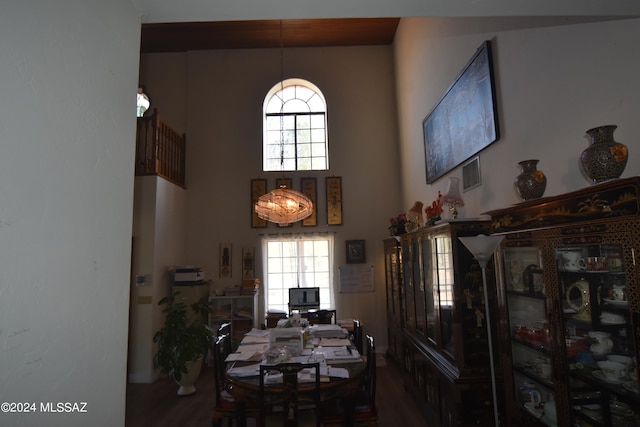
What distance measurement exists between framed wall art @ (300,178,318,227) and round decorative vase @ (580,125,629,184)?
4.85 metres

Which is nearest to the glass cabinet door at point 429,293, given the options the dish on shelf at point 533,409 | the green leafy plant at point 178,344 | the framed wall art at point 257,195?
the dish on shelf at point 533,409

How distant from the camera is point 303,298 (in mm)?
5727

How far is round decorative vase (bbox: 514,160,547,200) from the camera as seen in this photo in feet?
6.43

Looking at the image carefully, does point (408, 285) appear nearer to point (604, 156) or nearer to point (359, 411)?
point (359, 411)

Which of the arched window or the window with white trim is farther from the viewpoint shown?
the arched window

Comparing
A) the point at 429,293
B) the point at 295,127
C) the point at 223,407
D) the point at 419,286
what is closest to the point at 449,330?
the point at 429,293

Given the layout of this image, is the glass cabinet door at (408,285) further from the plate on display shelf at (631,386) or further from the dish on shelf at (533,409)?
the plate on display shelf at (631,386)

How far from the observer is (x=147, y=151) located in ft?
16.9

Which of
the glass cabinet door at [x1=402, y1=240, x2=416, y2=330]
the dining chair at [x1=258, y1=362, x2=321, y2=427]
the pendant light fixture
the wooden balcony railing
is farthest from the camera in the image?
the wooden balcony railing

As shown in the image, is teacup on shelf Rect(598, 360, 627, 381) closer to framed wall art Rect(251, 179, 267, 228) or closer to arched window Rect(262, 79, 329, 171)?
framed wall art Rect(251, 179, 267, 228)

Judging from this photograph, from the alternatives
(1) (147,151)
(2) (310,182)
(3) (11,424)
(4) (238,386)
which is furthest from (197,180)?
(3) (11,424)

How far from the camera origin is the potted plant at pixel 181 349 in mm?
4293

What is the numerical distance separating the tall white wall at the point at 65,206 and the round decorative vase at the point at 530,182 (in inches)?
79.6

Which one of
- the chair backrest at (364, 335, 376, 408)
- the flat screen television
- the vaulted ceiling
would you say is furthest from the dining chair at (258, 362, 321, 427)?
the vaulted ceiling
